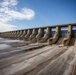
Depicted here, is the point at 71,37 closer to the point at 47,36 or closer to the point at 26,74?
the point at 47,36

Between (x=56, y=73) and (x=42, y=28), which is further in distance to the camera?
(x=42, y=28)

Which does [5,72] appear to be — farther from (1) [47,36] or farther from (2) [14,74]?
(1) [47,36]

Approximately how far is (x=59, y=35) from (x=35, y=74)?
2546cm

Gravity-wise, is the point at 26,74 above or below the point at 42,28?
below

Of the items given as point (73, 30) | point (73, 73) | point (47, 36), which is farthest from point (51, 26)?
point (73, 73)

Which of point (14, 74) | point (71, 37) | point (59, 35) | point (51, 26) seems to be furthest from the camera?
point (51, 26)

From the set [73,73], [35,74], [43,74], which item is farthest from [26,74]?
[73,73]

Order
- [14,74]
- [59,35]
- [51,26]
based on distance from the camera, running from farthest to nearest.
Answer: [51,26] → [59,35] → [14,74]

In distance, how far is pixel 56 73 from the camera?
5867mm

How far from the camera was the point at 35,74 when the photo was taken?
5.57 metres

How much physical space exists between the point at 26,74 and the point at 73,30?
25347 millimetres

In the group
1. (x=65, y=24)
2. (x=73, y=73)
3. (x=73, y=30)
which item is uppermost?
(x=65, y=24)

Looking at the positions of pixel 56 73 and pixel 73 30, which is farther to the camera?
pixel 73 30

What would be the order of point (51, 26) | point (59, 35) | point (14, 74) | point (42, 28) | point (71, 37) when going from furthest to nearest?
point (42, 28)
point (51, 26)
point (59, 35)
point (71, 37)
point (14, 74)
